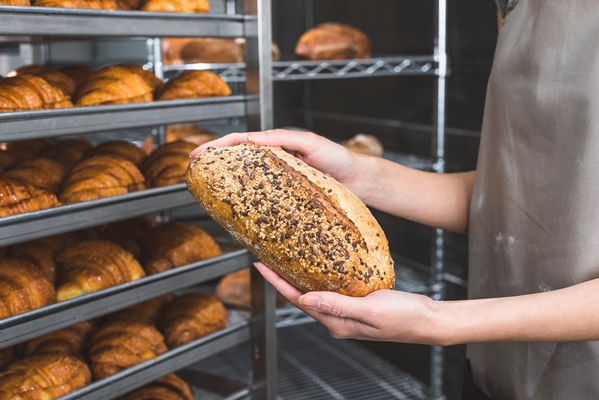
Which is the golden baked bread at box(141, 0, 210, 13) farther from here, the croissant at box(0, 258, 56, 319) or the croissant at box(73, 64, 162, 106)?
the croissant at box(0, 258, 56, 319)

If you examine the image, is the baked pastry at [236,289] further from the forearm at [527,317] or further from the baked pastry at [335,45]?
the forearm at [527,317]

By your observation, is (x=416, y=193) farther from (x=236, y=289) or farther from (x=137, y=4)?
(x=236, y=289)

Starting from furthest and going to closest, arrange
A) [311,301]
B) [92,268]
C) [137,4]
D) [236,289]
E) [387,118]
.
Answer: [387,118]
[236,289]
[137,4]
[92,268]
[311,301]

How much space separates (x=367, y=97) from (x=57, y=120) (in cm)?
175

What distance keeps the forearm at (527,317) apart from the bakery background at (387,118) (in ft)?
3.79

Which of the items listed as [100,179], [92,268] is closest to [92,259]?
[92,268]

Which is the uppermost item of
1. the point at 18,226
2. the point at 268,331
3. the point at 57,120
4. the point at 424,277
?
the point at 57,120

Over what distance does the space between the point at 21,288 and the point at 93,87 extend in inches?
16.8

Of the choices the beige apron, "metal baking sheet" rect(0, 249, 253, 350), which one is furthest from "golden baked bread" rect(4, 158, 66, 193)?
the beige apron

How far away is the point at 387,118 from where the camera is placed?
2623 millimetres

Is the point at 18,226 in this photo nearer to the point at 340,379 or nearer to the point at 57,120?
the point at 57,120

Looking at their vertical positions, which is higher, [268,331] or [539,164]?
[539,164]

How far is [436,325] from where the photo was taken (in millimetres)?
986

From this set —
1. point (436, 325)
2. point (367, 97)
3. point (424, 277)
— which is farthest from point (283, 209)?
point (367, 97)
